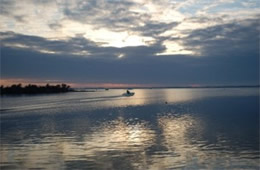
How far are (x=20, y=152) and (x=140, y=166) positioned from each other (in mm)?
10951

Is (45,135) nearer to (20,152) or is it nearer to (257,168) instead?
(20,152)

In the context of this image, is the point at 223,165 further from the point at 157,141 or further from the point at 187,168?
the point at 157,141

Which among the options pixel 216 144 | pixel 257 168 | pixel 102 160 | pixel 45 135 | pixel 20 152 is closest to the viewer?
pixel 257 168

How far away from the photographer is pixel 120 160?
2008cm

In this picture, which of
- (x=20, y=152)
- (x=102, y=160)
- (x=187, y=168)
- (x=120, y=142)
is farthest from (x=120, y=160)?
(x=20, y=152)

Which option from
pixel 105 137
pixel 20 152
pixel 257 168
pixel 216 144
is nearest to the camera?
pixel 257 168

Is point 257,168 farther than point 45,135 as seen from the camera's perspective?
No

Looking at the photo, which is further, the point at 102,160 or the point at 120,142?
the point at 120,142

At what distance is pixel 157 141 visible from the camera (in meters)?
26.8

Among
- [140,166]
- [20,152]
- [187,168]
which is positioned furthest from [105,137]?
[187,168]

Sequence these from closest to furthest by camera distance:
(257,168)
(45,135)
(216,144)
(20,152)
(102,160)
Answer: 1. (257,168)
2. (102,160)
3. (20,152)
4. (216,144)
5. (45,135)

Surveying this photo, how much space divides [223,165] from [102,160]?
8.53 meters

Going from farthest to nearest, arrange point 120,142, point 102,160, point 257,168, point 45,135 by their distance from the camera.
Result: 1. point 45,135
2. point 120,142
3. point 102,160
4. point 257,168

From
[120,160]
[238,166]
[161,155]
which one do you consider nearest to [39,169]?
[120,160]
